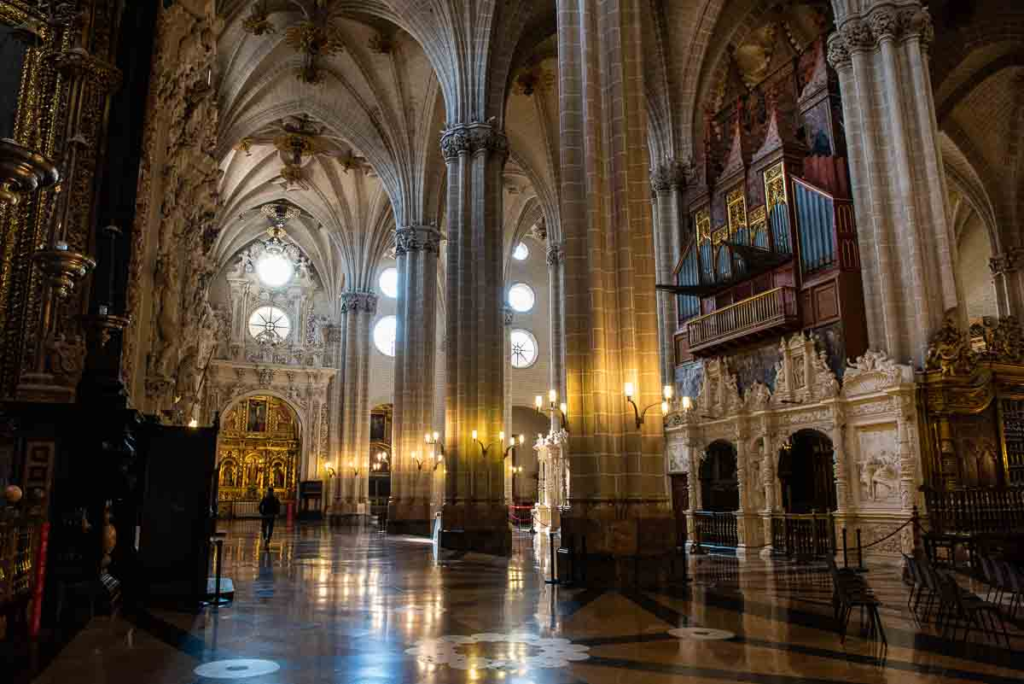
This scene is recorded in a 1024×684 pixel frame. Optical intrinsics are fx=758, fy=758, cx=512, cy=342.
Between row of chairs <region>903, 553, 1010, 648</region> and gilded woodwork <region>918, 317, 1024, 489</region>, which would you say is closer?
row of chairs <region>903, 553, 1010, 648</region>

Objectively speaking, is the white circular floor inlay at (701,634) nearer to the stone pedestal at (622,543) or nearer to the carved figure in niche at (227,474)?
the stone pedestal at (622,543)

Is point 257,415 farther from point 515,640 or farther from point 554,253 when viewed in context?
point 515,640

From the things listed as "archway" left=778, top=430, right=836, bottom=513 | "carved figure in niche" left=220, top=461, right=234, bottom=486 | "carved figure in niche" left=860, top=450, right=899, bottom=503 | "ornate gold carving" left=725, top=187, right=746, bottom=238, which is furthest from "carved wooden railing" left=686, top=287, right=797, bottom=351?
"carved figure in niche" left=220, top=461, right=234, bottom=486

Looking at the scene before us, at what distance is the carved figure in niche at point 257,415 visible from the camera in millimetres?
42375

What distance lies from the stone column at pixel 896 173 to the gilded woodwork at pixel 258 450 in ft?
112

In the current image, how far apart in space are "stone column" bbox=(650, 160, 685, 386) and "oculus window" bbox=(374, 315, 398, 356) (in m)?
23.7

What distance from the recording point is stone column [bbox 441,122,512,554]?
63.6 ft

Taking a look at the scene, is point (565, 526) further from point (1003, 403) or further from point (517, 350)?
point (517, 350)

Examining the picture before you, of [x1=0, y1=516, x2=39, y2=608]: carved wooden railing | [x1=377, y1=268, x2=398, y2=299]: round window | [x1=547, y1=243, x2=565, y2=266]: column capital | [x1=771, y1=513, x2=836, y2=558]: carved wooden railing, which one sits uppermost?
[x1=377, y1=268, x2=398, y2=299]: round window

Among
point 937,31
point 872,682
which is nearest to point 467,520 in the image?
point 872,682

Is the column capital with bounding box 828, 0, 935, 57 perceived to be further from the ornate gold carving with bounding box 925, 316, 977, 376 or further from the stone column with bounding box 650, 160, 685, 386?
the stone column with bounding box 650, 160, 685, 386

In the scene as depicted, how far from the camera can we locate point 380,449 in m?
44.4

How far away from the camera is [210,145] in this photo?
58.9ft

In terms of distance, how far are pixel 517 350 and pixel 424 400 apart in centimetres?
1705
